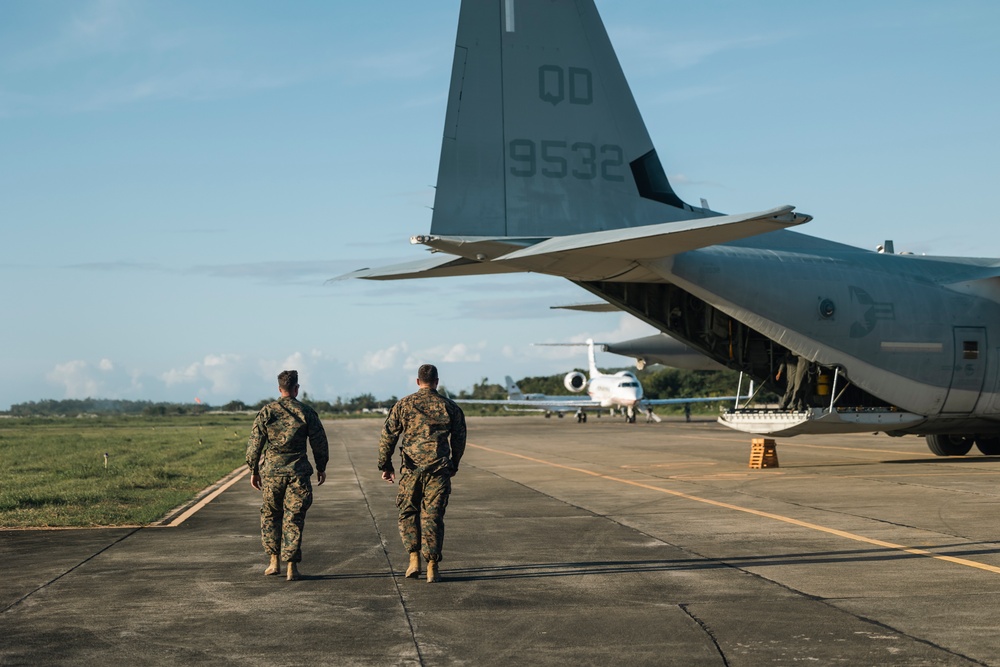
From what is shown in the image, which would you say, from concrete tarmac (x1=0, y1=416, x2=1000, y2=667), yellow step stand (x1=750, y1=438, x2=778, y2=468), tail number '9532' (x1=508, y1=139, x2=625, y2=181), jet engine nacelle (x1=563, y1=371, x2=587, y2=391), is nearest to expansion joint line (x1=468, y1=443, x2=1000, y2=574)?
concrete tarmac (x1=0, y1=416, x2=1000, y2=667)

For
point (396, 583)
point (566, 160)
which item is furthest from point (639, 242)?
point (396, 583)

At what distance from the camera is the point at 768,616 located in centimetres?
763

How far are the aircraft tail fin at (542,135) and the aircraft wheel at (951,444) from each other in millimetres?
9964

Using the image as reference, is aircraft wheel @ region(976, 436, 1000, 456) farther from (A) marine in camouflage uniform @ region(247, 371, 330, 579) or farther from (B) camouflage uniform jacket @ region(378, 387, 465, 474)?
(A) marine in camouflage uniform @ region(247, 371, 330, 579)

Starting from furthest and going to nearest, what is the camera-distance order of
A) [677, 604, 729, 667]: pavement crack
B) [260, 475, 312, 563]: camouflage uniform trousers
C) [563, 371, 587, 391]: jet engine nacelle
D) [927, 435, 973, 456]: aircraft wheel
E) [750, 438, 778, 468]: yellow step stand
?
[563, 371, 587, 391]: jet engine nacelle → [927, 435, 973, 456]: aircraft wheel → [750, 438, 778, 468]: yellow step stand → [260, 475, 312, 563]: camouflage uniform trousers → [677, 604, 729, 667]: pavement crack

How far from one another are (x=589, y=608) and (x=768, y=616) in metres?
1.38

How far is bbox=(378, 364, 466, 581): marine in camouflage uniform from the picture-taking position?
9469mm

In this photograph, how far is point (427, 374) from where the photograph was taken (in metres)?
9.97

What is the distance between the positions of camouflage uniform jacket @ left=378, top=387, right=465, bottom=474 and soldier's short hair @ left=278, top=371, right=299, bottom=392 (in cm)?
109

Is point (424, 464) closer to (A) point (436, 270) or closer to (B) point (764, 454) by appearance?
(A) point (436, 270)

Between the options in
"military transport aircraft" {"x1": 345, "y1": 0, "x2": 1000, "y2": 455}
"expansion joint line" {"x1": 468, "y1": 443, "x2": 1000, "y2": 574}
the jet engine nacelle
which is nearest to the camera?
"expansion joint line" {"x1": 468, "y1": 443, "x2": 1000, "y2": 574}

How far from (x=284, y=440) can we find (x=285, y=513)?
0.70 m

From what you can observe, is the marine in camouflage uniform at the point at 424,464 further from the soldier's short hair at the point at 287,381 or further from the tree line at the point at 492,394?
the tree line at the point at 492,394

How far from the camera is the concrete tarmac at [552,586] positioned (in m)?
6.73
